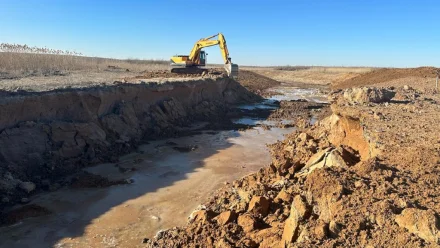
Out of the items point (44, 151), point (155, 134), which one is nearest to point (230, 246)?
point (44, 151)

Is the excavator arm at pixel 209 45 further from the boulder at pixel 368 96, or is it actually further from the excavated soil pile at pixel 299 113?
the boulder at pixel 368 96

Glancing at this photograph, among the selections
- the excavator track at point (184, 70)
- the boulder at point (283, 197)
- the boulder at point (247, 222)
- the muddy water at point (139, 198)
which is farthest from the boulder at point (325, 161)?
the excavator track at point (184, 70)

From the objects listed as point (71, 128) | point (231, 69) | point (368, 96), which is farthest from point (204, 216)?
point (231, 69)

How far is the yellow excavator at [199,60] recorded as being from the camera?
2850 centimetres

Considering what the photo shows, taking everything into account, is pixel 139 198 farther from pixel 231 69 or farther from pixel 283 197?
pixel 231 69

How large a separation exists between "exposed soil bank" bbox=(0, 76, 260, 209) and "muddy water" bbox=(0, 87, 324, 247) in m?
0.69

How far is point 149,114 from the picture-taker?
17375 mm

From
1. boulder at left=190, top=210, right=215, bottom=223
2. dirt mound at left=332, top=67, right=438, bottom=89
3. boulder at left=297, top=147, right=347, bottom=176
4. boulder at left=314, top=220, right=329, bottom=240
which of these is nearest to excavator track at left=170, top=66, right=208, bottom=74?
dirt mound at left=332, top=67, right=438, bottom=89

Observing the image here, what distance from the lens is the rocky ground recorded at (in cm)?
453

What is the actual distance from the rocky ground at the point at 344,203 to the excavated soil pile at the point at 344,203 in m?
0.01

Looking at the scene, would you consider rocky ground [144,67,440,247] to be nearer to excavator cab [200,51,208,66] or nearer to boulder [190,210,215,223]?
boulder [190,210,215,223]

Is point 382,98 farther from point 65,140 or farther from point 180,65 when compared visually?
point 180,65

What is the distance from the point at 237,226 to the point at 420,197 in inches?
109

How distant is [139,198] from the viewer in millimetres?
9422
